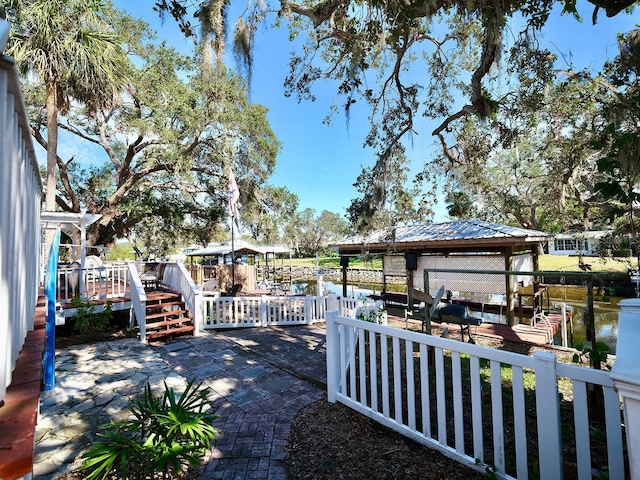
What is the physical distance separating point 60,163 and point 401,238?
13.2m

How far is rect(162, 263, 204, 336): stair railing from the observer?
6.50 metres

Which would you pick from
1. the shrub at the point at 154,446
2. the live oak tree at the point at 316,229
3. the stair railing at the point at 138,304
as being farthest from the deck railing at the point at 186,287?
the live oak tree at the point at 316,229

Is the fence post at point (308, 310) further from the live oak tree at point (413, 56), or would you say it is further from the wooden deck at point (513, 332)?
the live oak tree at point (413, 56)

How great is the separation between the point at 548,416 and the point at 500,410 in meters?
0.28

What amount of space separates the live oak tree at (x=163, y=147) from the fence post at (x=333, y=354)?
8674 mm

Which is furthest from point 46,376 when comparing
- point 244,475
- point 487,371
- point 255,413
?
point 487,371

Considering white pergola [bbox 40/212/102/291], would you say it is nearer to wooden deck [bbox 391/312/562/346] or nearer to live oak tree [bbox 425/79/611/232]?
wooden deck [bbox 391/312/562/346]

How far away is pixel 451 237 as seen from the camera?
776cm

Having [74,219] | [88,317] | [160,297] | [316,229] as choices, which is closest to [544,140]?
[160,297]

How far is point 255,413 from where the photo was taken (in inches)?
124

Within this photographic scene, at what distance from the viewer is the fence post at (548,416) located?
1.79 metres

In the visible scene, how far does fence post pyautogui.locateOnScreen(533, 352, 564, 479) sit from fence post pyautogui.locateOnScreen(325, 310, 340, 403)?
1849 mm

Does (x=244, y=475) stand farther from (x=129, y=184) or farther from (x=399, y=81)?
(x=129, y=184)

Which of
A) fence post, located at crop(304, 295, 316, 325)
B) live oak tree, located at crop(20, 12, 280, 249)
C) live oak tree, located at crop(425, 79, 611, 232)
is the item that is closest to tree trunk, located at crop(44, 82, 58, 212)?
live oak tree, located at crop(20, 12, 280, 249)
